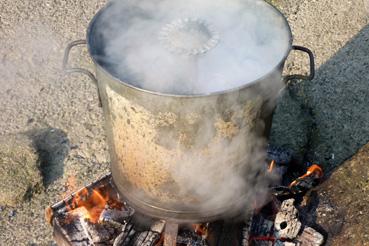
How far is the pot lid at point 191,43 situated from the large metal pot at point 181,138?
10cm

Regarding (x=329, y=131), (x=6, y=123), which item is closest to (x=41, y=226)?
(x=6, y=123)

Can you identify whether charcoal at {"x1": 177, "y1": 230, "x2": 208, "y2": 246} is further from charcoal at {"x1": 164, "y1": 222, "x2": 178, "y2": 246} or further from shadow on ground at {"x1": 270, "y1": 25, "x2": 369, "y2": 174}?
shadow on ground at {"x1": 270, "y1": 25, "x2": 369, "y2": 174}

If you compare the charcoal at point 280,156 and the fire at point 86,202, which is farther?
the charcoal at point 280,156

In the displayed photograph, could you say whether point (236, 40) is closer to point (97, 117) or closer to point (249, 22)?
point (249, 22)

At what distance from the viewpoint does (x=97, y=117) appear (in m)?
4.62

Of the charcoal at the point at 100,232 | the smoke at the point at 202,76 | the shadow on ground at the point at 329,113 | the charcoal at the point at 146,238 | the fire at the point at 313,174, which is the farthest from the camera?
the shadow on ground at the point at 329,113

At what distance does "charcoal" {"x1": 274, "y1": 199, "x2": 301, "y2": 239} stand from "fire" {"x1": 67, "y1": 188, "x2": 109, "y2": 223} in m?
1.22

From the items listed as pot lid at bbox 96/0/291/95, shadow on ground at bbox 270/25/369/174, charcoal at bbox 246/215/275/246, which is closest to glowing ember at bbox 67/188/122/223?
charcoal at bbox 246/215/275/246

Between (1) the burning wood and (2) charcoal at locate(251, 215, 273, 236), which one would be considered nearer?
(1) the burning wood

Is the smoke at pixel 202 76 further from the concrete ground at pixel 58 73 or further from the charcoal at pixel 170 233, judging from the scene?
the concrete ground at pixel 58 73

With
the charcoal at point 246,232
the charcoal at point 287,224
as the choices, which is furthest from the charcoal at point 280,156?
Answer: the charcoal at point 246,232

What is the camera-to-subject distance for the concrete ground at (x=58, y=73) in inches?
159

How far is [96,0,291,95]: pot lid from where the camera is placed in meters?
2.61

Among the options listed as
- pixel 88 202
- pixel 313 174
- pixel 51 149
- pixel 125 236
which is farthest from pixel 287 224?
pixel 51 149
